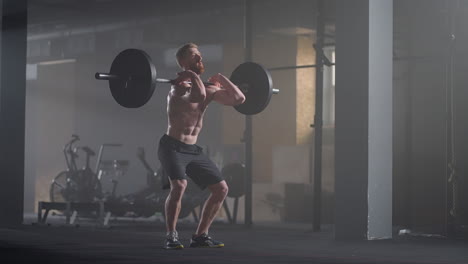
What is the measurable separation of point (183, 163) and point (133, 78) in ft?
2.30

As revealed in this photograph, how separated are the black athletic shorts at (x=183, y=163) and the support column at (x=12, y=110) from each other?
3056 mm

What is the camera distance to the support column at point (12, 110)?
8219 mm

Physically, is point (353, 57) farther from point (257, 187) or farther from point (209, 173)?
point (257, 187)

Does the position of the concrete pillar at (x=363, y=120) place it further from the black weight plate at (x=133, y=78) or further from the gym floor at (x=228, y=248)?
the black weight plate at (x=133, y=78)

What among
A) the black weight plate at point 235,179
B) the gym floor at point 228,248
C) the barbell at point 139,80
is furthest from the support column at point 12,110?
the barbell at point 139,80

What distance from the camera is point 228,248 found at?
5906 mm

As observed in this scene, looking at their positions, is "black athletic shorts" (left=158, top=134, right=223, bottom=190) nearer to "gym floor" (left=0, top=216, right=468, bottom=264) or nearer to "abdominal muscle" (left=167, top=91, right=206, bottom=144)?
"abdominal muscle" (left=167, top=91, right=206, bottom=144)

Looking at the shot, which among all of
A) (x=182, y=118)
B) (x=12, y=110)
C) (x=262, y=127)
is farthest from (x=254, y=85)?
(x=262, y=127)

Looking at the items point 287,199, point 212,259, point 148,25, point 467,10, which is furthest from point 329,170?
point 212,259

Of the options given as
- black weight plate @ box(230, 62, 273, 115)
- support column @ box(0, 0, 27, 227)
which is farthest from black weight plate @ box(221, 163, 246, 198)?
black weight plate @ box(230, 62, 273, 115)

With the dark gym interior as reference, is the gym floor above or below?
below

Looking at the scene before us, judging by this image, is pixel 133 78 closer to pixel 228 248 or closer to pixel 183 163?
pixel 183 163

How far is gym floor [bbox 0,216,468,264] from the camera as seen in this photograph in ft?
16.7

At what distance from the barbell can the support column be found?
2.89m
